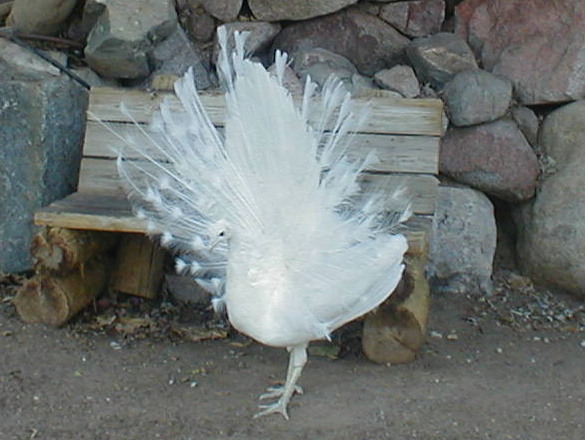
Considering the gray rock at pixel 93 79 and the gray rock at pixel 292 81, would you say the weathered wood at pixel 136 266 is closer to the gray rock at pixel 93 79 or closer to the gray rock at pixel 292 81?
the gray rock at pixel 93 79

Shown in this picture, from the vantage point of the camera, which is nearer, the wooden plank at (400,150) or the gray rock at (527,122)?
the wooden plank at (400,150)

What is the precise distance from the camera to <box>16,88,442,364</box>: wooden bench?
15.3 ft

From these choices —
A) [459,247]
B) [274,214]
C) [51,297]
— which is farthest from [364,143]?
[51,297]

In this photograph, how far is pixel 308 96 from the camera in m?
4.20

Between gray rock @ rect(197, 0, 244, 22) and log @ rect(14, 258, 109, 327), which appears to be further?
gray rock @ rect(197, 0, 244, 22)

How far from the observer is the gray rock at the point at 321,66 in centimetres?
558

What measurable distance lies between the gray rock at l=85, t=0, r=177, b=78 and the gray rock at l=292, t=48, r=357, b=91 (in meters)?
0.69

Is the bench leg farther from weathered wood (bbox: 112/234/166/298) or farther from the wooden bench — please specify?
weathered wood (bbox: 112/234/166/298)

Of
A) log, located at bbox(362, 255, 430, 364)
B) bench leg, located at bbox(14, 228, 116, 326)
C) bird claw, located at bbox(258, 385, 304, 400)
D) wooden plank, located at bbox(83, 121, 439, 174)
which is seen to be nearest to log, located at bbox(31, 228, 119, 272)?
bench leg, located at bbox(14, 228, 116, 326)

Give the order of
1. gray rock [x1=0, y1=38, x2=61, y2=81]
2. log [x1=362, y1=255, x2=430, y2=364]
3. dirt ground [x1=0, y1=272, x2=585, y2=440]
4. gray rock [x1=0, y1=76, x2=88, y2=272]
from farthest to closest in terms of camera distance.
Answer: gray rock [x1=0, y1=38, x2=61, y2=81] → gray rock [x1=0, y1=76, x2=88, y2=272] → log [x1=362, y1=255, x2=430, y2=364] → dirt ground [x1=0, y1=272, x2=585, y2=440]

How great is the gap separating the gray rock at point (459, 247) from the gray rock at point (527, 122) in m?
0.50

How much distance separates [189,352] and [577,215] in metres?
2.12

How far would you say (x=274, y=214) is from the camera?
3943mm

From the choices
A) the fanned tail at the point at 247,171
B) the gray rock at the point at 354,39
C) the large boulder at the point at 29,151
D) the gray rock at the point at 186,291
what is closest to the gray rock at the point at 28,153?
the large boulder at the point at 29,151
